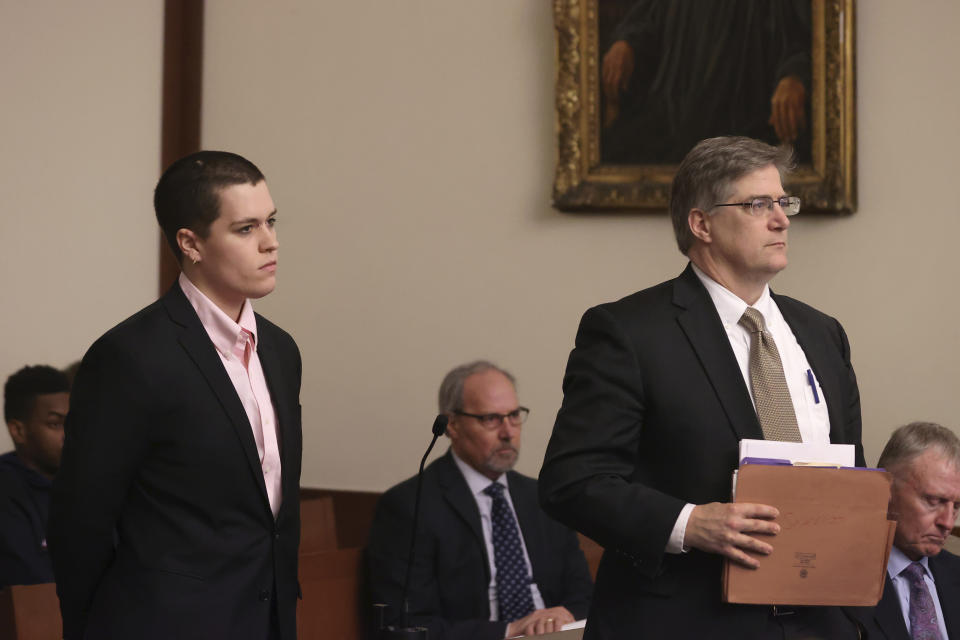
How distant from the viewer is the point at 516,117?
17.4 feet

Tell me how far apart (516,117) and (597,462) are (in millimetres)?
3189

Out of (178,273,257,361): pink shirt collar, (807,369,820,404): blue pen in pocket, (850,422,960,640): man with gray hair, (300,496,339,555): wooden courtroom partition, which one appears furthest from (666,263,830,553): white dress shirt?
(300,496,339,555): wooden courtroom partition

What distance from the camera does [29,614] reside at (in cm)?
319

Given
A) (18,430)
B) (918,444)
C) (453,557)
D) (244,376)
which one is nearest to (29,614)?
(244,376)

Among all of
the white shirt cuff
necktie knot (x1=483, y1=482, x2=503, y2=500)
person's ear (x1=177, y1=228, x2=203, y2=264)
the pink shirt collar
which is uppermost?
person's ear (x1=177, y1=228, x2=203, y2=264)

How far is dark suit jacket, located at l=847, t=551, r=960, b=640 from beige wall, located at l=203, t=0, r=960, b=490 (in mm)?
1118

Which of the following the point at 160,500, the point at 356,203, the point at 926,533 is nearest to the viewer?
the point at 160,500

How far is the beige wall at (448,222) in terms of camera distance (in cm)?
466

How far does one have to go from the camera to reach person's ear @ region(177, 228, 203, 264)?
2.57 m

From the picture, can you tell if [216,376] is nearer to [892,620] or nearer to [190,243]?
[190,243]

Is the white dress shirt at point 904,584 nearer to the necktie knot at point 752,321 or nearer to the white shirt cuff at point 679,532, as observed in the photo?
the necktie knot at point 752,321

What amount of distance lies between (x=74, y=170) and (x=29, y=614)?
A: 9.14ft

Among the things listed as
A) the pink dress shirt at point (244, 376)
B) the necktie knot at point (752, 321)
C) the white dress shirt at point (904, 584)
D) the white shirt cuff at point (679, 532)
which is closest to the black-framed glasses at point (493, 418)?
the white dress shirt at point (904, 584)

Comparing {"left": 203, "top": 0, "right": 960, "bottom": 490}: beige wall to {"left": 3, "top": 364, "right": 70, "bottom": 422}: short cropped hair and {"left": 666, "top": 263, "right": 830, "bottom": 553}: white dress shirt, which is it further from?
{"left": 666, "top": 263, "right": 830, "bottom": 553}: white dress shirt
